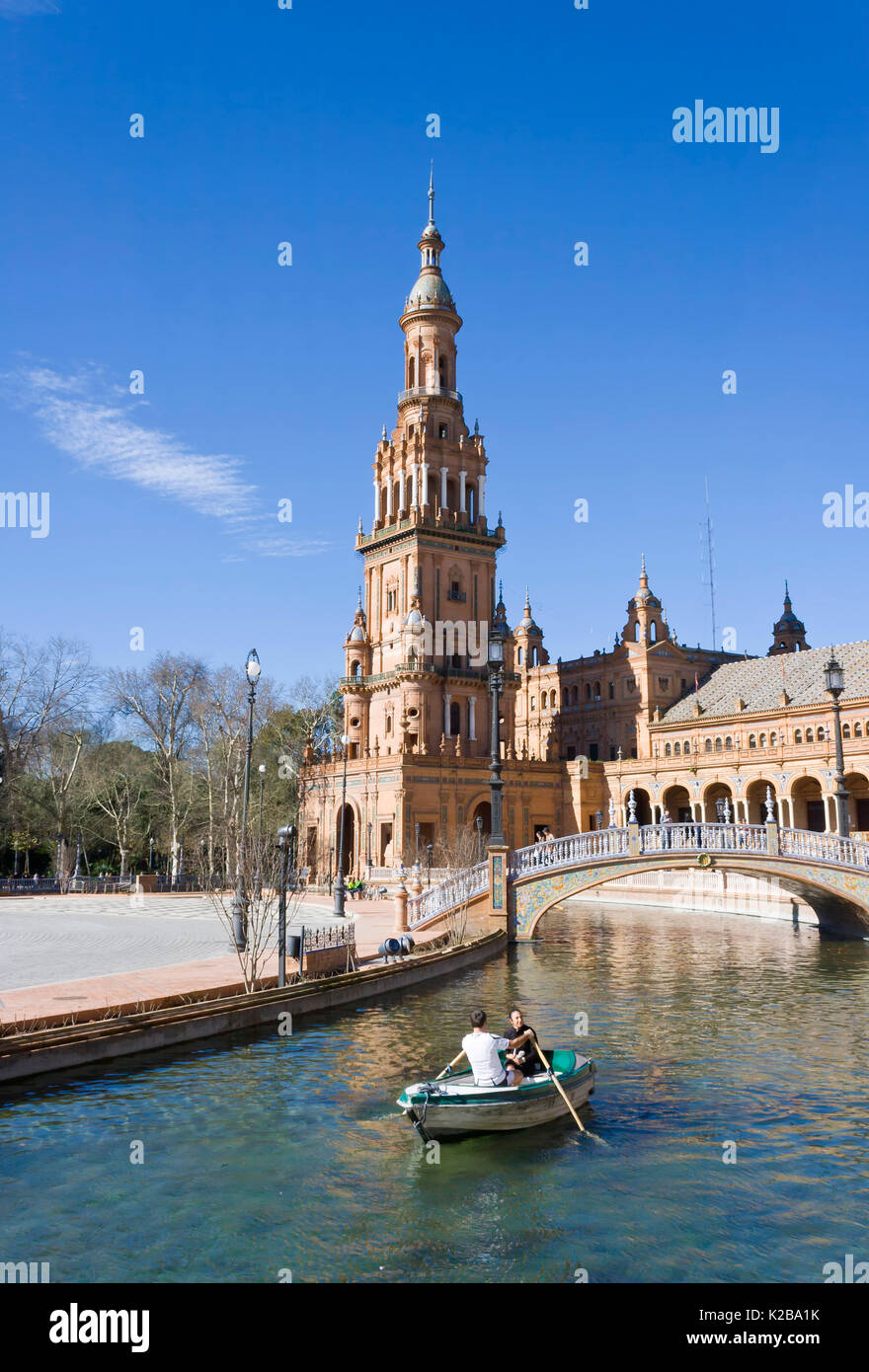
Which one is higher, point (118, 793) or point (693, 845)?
point (118, 793)

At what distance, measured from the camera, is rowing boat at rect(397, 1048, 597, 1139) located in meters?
12.3

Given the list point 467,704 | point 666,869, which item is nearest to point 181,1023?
point 666,869

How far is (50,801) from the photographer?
57500 millimetres

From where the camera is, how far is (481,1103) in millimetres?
12539

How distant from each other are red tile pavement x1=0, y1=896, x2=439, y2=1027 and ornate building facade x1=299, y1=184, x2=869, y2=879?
118ft

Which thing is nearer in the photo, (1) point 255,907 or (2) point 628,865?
(1) point 255,907

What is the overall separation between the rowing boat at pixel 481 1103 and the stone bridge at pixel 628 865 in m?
16.8

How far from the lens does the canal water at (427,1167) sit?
9.44m

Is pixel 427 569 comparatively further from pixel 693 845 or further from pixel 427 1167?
pixel 427 1167

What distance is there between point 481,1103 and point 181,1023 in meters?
6.20

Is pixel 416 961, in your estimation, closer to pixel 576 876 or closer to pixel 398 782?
pixel 576 876

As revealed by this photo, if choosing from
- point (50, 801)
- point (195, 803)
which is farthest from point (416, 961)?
point (50, 801)

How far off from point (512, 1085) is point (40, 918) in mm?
23656
